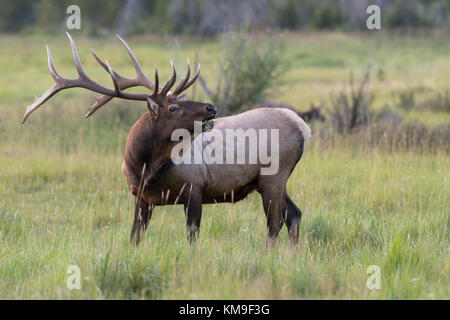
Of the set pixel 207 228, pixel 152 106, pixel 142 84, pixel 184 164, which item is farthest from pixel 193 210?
pixel 142 84

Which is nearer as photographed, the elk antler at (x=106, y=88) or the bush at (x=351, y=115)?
the elk antler at (x=106, y=88)

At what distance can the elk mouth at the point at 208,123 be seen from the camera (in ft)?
19.1

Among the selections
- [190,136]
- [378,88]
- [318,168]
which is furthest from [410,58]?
[190,136]

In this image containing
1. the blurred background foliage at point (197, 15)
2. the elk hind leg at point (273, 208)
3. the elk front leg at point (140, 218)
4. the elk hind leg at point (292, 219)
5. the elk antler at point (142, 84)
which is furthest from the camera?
the blurred background foliage at point (197, 15)

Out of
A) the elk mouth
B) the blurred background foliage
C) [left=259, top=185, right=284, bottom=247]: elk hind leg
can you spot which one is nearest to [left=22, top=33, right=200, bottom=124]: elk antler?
the elk mouth

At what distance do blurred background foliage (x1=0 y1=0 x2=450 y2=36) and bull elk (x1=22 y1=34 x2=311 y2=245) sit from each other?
1218 inches

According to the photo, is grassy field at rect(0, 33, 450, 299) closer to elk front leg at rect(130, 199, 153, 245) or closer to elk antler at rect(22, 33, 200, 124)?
elk front leg at rect(130, 199, 153, 245)

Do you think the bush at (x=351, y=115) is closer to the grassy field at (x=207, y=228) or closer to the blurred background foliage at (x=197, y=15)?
the grassy field at (x=207, y=228)

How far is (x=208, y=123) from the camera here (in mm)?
6156

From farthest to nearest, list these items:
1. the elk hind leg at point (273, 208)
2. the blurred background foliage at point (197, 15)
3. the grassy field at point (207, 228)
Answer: the blurred background foliage at point (197, 15) < the elk hind leg at point (273, 208) < the grassy field at point (207, 228)

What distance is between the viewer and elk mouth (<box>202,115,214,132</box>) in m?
5.83

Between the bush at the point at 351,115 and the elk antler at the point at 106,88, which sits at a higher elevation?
the elk antler at the point at 106,88

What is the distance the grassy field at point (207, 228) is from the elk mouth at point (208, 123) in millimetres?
969

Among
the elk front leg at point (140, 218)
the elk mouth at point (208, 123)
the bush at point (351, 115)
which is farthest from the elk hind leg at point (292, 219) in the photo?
the bush at point (351, 115)
